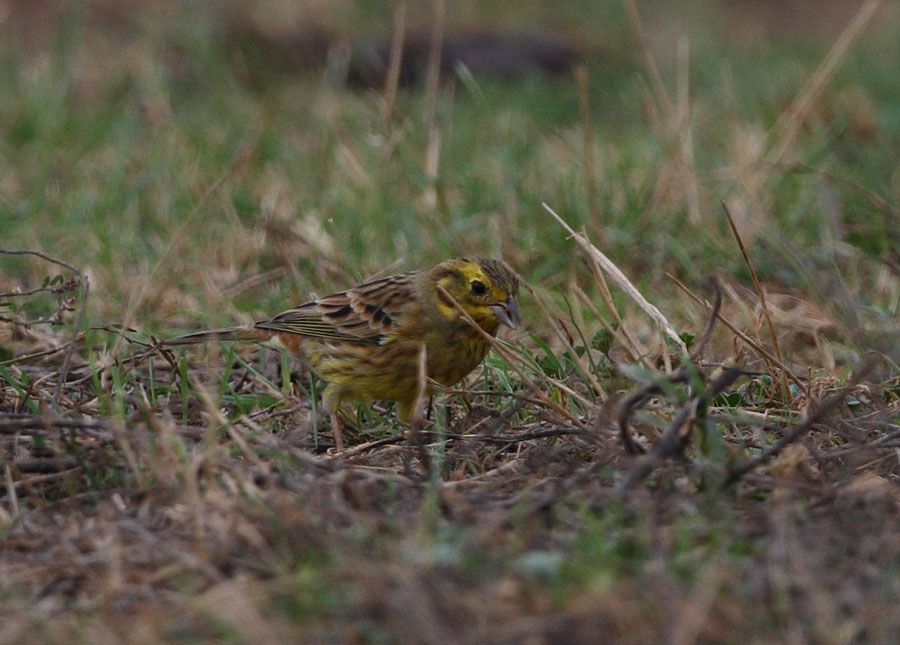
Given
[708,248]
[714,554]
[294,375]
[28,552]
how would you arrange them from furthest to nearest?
1. [708,248]
2. [294,375]
3. [28,552]
4. [714,554]

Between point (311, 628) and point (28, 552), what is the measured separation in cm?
102

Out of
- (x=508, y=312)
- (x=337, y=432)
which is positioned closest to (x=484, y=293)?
(x=508, y=312)

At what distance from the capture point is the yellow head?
5.06m

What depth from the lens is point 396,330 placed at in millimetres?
5266

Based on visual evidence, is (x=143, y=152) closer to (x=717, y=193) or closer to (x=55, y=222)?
(x=55, y=222)

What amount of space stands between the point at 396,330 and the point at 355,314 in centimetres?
19

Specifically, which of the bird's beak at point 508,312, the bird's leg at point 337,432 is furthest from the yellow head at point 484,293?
the bird's leg at point 337,432

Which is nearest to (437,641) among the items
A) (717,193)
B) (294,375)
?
(294,375)

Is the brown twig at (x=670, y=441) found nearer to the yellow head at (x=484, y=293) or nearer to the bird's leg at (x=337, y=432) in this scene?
the bird's leg at (x=337, y=432)

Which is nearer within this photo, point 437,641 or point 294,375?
point 437,641

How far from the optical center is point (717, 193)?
22.5 feet

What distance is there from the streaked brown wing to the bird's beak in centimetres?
41

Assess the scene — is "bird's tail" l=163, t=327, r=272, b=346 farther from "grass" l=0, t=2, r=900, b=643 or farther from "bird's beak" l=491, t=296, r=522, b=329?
"bird's beak" l=491, t=296, r=522, b=329

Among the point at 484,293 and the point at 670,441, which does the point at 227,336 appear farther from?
the point at 670,441
